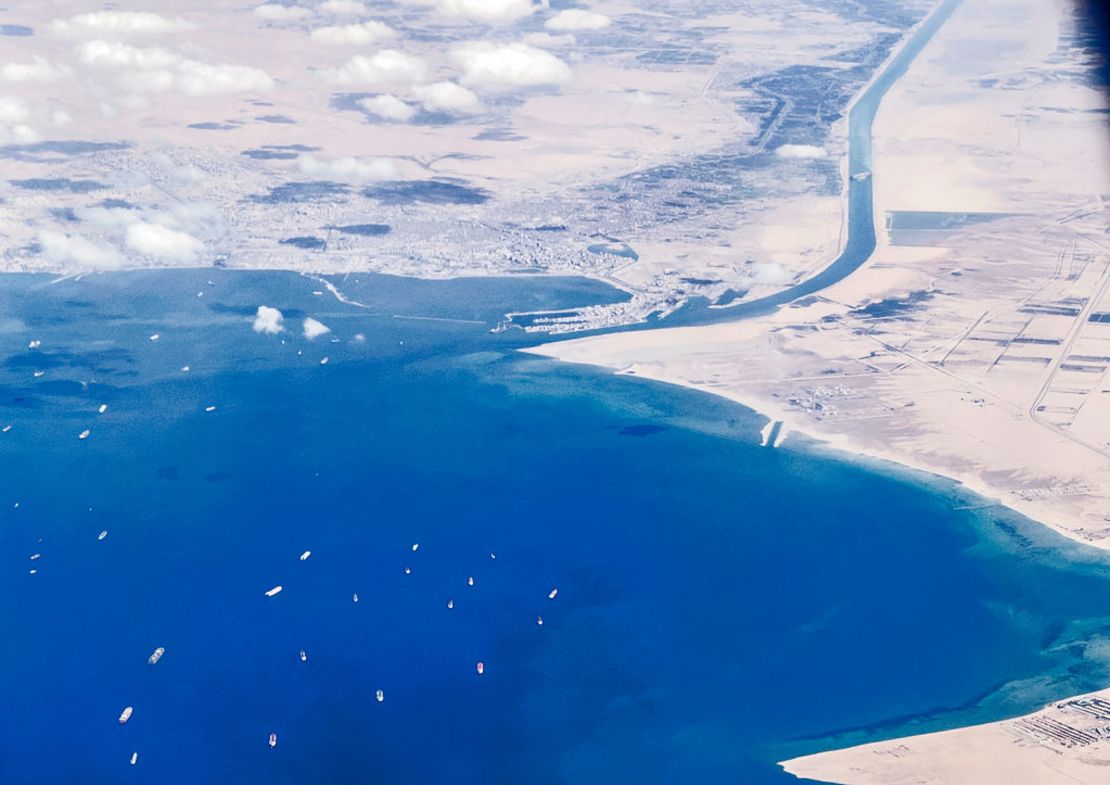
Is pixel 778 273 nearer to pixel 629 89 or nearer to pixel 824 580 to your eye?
pixel 824 580

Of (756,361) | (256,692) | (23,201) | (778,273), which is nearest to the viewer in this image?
(256,692)

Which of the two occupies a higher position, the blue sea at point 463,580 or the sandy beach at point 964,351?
the sandy beach at point 964,351

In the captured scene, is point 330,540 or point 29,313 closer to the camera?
point 330,540

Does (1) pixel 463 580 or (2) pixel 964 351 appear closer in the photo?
(1) pixel 463 580

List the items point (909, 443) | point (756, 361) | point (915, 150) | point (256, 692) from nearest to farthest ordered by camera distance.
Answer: point (256, 692), point (909, 443), point (756, 361), point (915, 150)

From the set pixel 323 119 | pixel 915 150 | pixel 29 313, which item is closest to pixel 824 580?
pixel 29 313

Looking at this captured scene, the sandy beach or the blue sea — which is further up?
the sandy beach

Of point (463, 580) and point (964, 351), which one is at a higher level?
point (964, 351)
